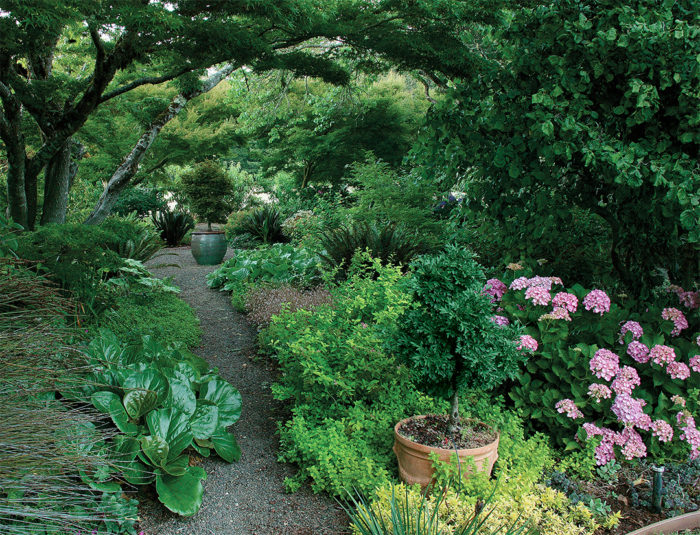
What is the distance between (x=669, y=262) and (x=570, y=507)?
2096 mm

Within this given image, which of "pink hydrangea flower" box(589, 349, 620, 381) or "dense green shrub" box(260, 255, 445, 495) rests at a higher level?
"pink hydrangea flower" box(589, 349, 620, 381)

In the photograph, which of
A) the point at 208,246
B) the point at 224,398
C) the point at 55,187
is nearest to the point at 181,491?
the point at 224,398

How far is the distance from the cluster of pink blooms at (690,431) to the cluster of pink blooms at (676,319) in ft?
1.79

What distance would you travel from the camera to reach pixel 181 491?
238 centimetres

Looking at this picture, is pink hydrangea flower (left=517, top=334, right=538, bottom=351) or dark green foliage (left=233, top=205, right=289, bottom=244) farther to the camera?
dark green foliage (left=233, top=205, right=289, bottom=244)

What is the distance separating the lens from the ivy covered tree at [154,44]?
3.87 m

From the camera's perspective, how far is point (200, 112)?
44.6 feet

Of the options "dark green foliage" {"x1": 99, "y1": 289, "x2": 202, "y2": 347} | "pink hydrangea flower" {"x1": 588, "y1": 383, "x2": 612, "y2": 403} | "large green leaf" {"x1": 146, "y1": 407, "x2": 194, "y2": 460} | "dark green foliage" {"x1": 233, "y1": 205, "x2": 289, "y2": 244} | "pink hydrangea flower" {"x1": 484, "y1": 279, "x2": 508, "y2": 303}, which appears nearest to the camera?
"large green leaf" {"x1": 146, "y1": 407, "x2": 194, "y2": 460}

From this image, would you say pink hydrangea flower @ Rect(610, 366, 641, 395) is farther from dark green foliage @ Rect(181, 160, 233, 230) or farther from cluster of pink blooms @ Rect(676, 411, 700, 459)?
dark green foliage @ Rect(181, 160, 233, 230)

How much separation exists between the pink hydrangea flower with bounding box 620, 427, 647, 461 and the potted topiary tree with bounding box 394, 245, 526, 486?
29.5 inches

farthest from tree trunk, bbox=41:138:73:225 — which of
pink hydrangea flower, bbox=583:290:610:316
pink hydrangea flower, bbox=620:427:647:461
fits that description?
pink hydrangea flower, bbox=620:427:647:461

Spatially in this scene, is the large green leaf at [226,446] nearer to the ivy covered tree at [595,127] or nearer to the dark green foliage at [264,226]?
the ivy covered tree at [595,127]

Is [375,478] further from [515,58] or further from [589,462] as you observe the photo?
[515,58]

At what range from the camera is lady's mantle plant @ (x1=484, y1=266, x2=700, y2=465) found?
2812 millimetres
